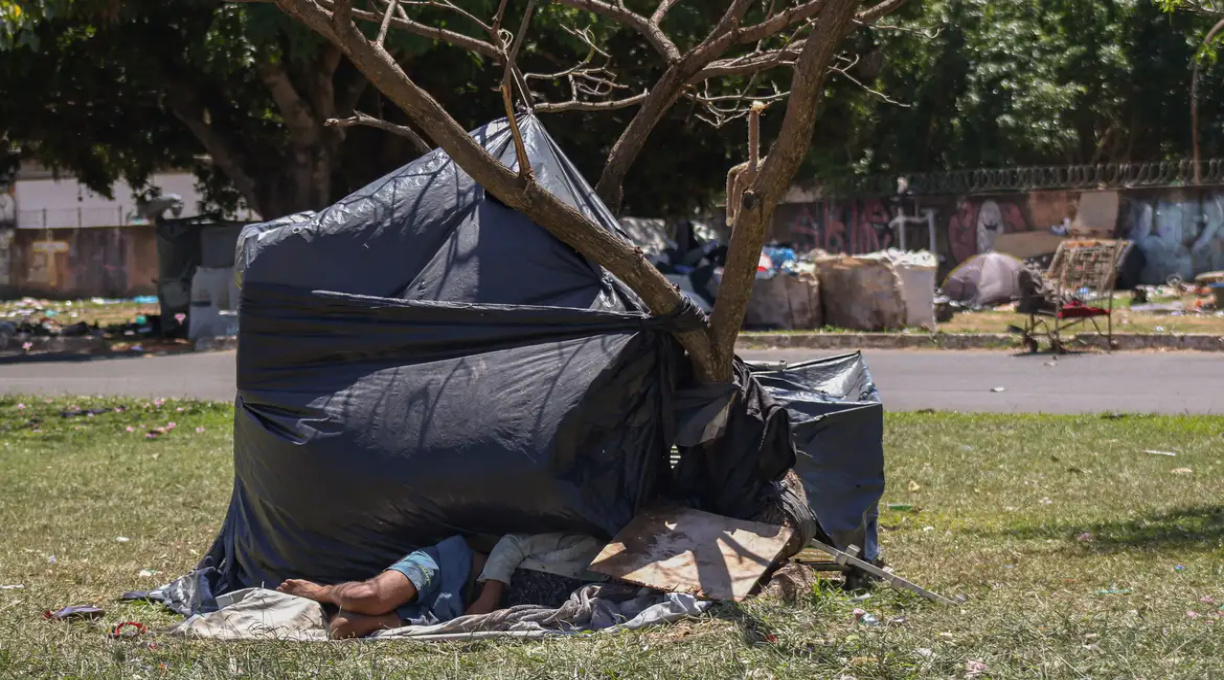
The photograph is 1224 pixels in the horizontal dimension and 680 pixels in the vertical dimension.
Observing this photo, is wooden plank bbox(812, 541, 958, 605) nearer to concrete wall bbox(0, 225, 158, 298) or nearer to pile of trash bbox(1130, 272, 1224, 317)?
pile of trash bbox(1130, 272, 1224, 317)

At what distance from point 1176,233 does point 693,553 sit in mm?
22358

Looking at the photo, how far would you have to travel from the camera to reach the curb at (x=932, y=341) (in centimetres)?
1498

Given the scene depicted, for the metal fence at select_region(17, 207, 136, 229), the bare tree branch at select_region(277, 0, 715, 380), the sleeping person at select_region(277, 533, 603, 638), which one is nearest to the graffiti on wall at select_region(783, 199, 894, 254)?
the bare tree branch at select_region(277, 0, 715, 380)

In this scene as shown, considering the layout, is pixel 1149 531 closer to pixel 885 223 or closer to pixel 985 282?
pixel 985 282

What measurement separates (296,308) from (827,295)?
44.5 ft

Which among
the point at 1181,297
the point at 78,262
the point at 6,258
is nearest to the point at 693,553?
the point at 1181,297

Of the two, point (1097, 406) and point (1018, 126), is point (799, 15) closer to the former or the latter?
point (1097, 406)

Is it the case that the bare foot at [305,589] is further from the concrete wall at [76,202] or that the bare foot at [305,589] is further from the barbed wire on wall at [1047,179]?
the concrete wall at [76,202]

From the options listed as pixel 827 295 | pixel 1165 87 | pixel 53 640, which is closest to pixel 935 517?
pixel 53 640

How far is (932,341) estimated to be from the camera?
16.2 m

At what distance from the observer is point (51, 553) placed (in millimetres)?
6121

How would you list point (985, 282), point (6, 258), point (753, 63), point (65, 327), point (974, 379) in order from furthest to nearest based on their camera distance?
1. point (6, 258)
2. point (985, 282)
3. point (65, 327)
4. point (974, 379)
5. point (753, 63)

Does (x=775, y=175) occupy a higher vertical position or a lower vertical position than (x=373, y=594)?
higher

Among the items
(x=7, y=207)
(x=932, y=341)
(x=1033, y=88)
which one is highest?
(x=1033, y=88)
